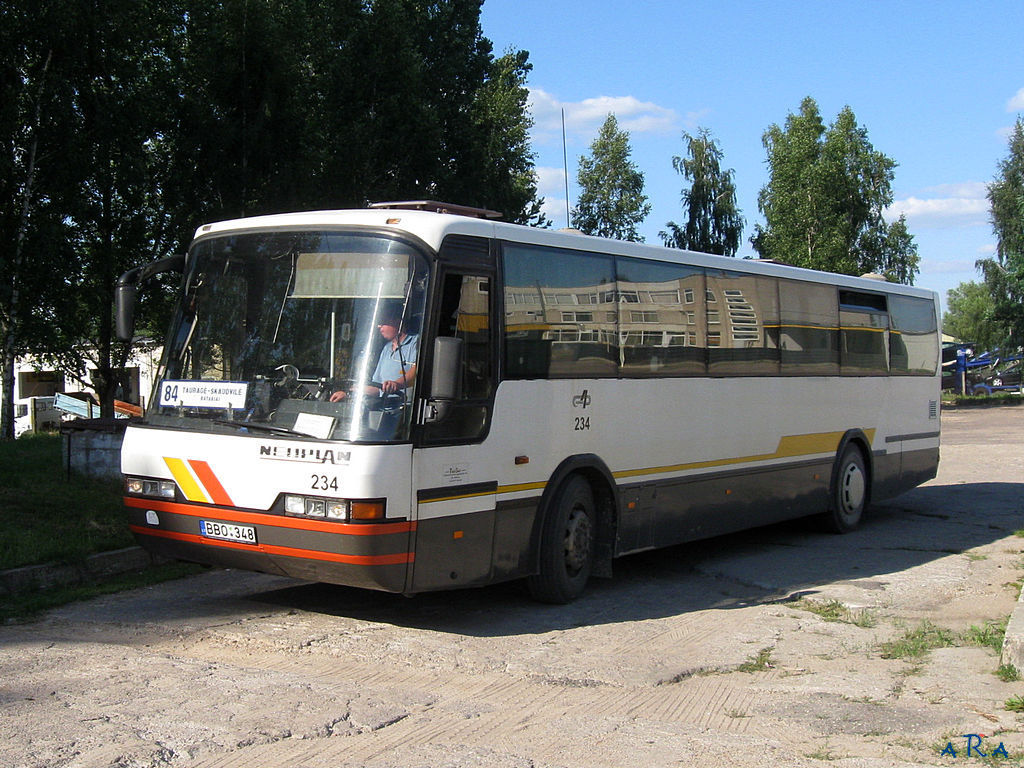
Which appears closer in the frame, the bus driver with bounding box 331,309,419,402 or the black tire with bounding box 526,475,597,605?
the bus driver with bounding box 331,309,419,402

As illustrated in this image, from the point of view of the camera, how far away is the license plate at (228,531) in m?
7.40

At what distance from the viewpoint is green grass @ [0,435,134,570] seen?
9.16 meters

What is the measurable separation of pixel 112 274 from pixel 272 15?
5.14 m

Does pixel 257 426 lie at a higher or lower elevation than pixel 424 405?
lower

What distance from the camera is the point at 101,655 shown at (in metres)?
6.68

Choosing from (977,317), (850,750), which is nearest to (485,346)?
(850,750)

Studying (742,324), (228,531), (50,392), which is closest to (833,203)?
(50,392)

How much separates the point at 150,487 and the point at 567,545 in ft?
10.6

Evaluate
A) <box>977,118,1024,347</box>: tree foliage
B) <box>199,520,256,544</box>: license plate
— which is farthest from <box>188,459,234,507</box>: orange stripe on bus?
<box>977,118,1024,347</box>: tree foliage

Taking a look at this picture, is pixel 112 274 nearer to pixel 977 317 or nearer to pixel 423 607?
pixel 423 607

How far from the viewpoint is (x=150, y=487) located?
7949 millimetres

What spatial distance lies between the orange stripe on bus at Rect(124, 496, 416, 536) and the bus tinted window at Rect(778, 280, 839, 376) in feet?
21.3

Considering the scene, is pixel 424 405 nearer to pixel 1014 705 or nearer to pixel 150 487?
pixel 150 487

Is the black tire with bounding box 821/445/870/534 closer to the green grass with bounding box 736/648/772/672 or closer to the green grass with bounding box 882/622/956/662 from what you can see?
the green grass with bounding box 882/622/956/662
